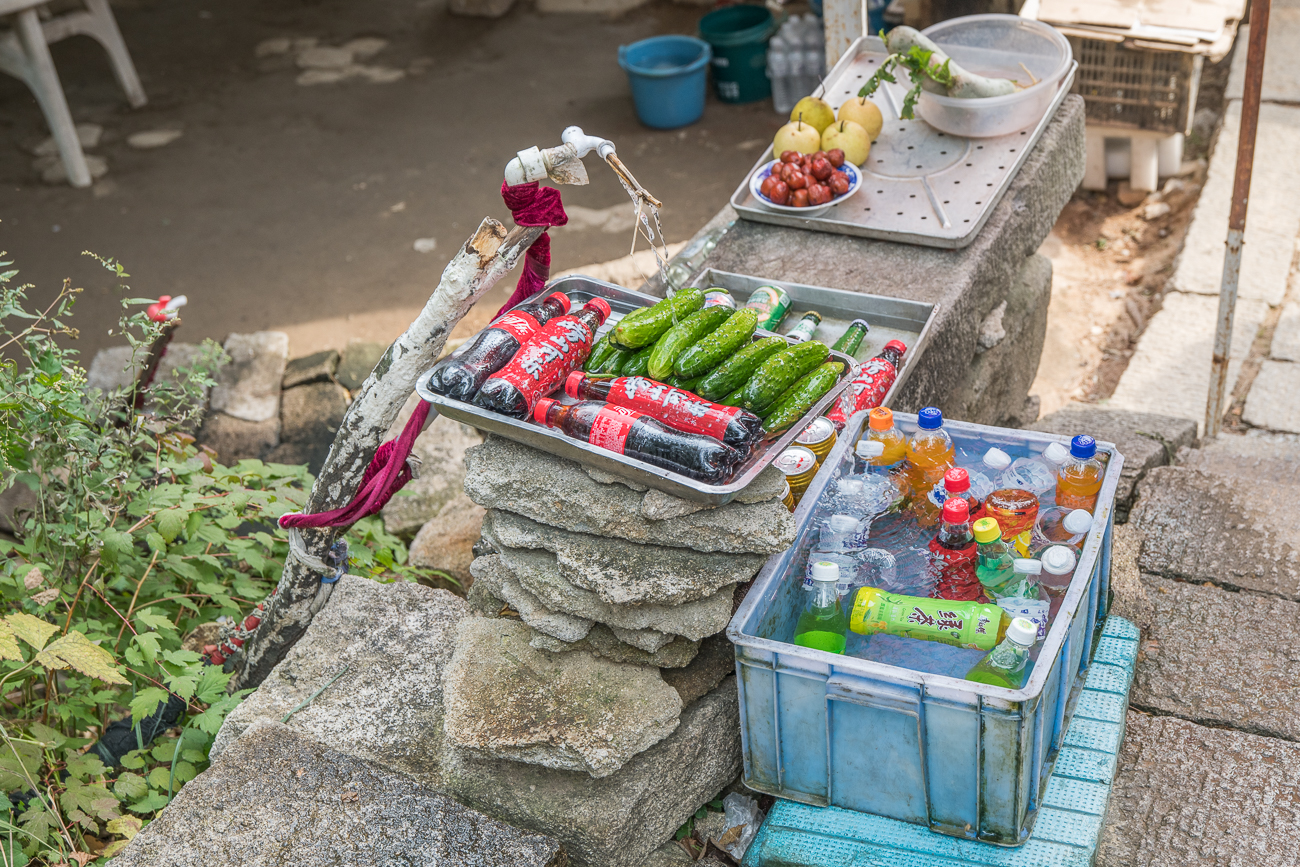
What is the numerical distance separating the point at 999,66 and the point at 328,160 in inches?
187

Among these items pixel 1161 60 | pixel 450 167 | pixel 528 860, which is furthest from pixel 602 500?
pixel 450 167

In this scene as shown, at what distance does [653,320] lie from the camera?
2.38 meters

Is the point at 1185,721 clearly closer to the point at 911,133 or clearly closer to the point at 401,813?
the point at 401,813

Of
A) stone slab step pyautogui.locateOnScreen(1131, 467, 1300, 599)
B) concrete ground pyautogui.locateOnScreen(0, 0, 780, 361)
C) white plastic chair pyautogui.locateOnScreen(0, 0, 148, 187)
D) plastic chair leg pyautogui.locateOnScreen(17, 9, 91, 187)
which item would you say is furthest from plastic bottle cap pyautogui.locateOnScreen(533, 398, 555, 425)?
plastic chair leg pyautogui.locateOnScreen(17, 9, 91, 187)

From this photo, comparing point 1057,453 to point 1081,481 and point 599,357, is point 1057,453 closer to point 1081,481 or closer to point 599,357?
point 1081,481

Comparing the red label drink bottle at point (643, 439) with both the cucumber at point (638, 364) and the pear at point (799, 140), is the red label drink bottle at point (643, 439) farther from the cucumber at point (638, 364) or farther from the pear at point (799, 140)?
the pear at point (799, 140)

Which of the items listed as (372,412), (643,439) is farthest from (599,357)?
(372,412)

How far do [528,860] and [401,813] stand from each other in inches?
11.2

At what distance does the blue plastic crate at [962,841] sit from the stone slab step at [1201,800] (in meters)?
0.13

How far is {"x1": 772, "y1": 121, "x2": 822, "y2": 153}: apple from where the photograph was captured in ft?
12.3

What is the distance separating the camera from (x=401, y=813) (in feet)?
7.20

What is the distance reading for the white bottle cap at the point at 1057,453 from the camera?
8.02 feet

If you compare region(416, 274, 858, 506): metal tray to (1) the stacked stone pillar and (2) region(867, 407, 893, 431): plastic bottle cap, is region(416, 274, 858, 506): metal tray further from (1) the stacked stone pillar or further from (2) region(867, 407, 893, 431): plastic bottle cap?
(2) region(867, 407, 893, 431): plastic bottle cap

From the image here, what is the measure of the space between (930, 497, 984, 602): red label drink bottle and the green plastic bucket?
561 centimetres
